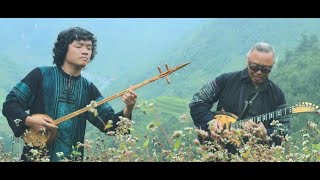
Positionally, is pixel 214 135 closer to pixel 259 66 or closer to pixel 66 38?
pixel 259 66

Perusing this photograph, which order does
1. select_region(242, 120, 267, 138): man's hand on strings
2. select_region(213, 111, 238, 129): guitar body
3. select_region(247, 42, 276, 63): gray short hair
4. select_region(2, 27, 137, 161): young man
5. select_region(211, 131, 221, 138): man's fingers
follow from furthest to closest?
select_region(247, 42, 276, 63): gray short hair
select_region(2, 27, 137, 161): young man
select_region(213, 111, 238, 129): guitar body
select_region(211, 131, 221, 138): man's fingers
select_region(242, 120, 267, 138): man's hand on strings

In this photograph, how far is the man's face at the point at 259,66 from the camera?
9680 mm

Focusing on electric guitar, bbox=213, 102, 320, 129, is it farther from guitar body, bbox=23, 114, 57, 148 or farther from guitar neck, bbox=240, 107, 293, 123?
guitar body, bbox=23, 114, 57, 148

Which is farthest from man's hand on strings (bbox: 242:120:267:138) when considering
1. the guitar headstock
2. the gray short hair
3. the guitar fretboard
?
the gray short hair

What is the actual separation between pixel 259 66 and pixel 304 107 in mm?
780

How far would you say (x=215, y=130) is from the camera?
Result: 9.07 metres

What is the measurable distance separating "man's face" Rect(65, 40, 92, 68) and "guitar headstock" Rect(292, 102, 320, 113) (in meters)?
2.77

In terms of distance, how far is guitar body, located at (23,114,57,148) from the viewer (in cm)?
948

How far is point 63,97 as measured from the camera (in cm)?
966

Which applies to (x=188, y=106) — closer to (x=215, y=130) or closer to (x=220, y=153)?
(x=215, y=130)

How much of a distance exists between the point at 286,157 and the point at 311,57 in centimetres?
193

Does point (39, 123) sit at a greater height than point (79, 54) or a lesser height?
lesser

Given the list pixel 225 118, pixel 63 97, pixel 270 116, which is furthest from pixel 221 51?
pixel 63 97
